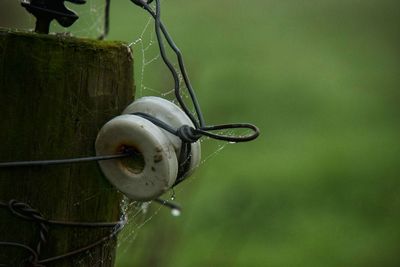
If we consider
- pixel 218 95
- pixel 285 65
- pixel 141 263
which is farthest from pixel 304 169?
pixel 141 263

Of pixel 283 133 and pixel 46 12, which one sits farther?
pixel 283 133

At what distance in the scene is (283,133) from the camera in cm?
796

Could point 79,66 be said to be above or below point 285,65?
above

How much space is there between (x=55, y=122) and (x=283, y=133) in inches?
244

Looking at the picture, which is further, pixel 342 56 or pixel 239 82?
pixel 342 56

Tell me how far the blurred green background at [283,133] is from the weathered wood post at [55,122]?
184 cm

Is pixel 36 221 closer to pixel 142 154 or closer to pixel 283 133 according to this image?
pixel 142 154

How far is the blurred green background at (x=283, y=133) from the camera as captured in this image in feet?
18.6

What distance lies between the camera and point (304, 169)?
23.7ft

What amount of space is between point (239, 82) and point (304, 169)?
1.62 m

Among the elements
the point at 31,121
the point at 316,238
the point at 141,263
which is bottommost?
the point at 316,238

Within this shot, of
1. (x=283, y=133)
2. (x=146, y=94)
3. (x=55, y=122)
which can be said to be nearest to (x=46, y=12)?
(x=55, y=122)

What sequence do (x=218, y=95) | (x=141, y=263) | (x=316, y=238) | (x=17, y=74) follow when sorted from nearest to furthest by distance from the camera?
(x=17, y=74), (x=141, y=263), (x=316, y=238), (x=218, y=95)

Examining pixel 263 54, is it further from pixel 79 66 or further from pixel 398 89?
pixel 79 66
